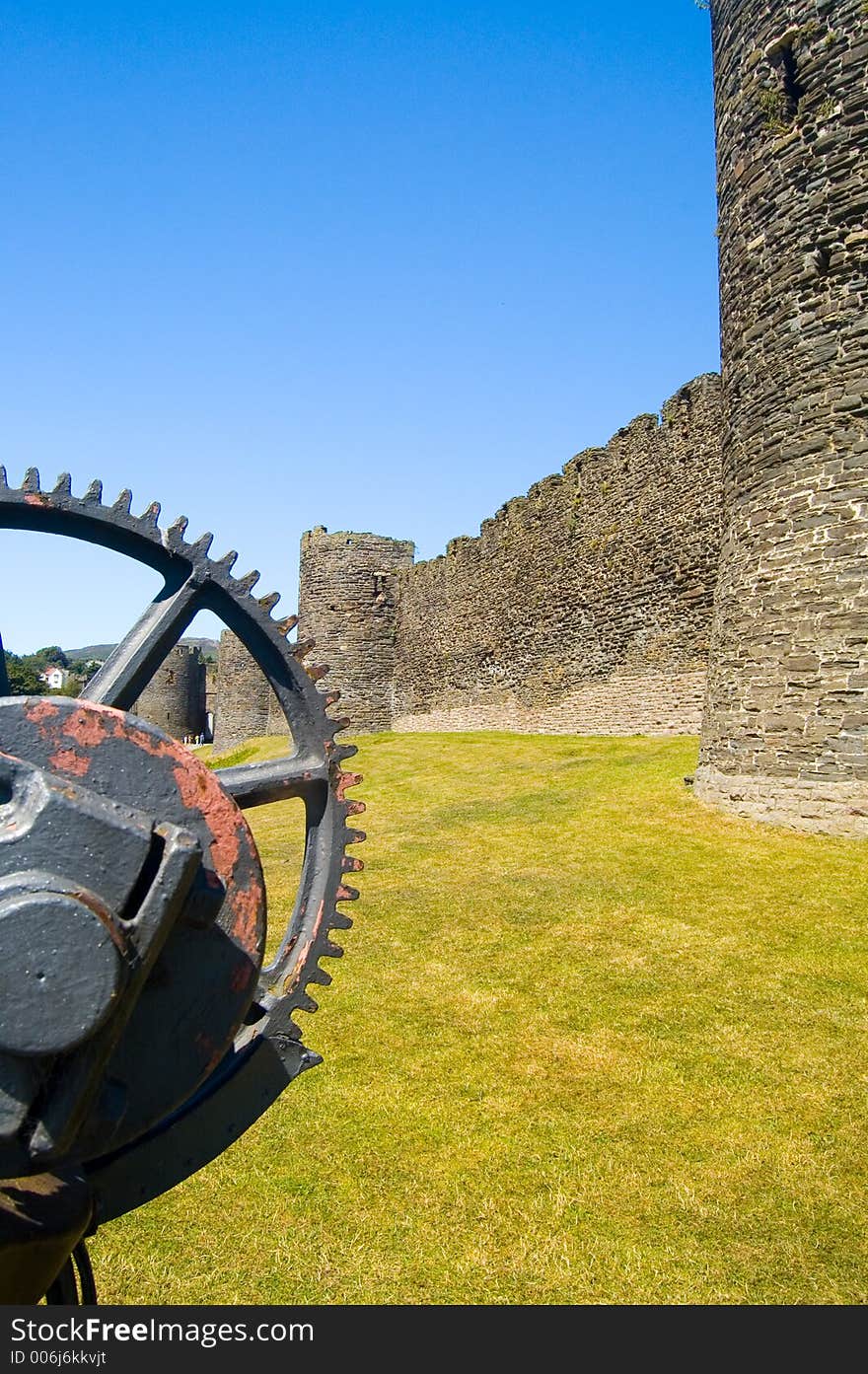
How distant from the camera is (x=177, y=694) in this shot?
50906 mm

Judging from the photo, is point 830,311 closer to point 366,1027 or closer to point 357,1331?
point 366,1027

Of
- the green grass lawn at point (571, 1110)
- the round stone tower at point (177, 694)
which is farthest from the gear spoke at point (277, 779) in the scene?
the round stone tower at point (177, 694)

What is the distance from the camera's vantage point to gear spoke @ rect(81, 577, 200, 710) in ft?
8.21

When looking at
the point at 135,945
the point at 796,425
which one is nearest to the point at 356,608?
the point at 796,425

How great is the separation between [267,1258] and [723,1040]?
113 inches

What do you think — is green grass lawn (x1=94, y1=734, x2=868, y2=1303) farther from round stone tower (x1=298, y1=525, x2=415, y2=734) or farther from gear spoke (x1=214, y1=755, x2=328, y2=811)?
round stone tower (x1=298, y1=525, x2=415, y2=734)

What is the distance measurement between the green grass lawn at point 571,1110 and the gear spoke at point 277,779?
2.18m

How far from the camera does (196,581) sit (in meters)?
2.59

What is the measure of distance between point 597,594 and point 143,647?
19.7 metres

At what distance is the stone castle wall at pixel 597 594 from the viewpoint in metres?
18.4

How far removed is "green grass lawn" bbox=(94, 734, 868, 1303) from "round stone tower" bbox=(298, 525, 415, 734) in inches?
957

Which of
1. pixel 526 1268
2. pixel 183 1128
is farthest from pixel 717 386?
pixel 183 1128

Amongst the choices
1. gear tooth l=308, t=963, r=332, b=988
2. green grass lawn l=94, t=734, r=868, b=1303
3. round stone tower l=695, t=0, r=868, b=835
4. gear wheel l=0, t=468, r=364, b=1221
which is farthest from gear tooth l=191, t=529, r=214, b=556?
round stone tower l=695, t=0, r=868, b=835

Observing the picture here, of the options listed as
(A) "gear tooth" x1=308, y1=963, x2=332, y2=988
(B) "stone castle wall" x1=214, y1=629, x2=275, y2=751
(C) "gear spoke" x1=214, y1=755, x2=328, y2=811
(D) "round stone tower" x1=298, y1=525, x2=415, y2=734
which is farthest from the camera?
(B) "stone castle wall" x1=214, y1=629, x2=275, y2=751
